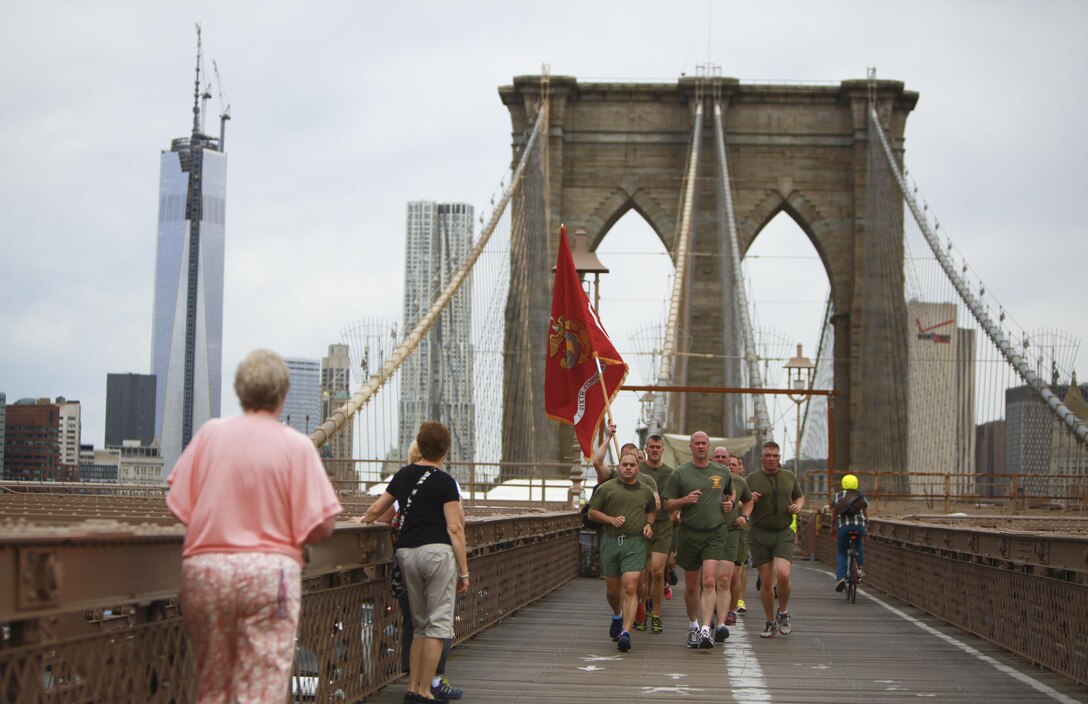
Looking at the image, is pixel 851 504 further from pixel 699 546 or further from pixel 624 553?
pixel 624 553

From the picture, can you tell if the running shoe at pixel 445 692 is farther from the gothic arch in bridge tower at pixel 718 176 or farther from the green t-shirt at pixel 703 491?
the gothic arch in bridge tower at pixel 718 176

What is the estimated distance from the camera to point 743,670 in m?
9.92

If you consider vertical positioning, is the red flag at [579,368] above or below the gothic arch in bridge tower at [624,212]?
below

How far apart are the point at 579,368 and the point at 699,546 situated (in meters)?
4.30

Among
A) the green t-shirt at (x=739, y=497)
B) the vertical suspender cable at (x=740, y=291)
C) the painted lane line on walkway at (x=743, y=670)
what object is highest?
the vertical suspender cable at (x=740, y=291)

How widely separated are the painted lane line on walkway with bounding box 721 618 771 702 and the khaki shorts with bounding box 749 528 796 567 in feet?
2.11

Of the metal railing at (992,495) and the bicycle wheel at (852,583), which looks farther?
the metal railing at (992,495)

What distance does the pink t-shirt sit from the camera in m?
4.98

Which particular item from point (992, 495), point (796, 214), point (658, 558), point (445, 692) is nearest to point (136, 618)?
point (445, 692)

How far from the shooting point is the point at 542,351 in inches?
1850

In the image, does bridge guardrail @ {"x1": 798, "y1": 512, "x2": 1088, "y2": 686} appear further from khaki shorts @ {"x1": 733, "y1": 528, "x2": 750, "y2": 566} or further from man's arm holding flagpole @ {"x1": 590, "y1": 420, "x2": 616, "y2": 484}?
man's arm holding flagpole @ {"x1": 590, "y1": 420, "x2": 616, "y2": 484}

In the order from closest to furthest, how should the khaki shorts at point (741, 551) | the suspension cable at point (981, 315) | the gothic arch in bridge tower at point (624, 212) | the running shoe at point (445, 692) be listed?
the running shoe at point (445, 692), the khaki shorts at point (741, 551), the suspension cable at point (981, 315), the gothic arch in bridge tower at point (624, 212)

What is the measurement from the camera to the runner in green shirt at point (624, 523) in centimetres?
1163

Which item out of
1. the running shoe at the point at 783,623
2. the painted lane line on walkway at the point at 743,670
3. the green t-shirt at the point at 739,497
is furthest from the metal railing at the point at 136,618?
the running shoe at the point at 783,623
